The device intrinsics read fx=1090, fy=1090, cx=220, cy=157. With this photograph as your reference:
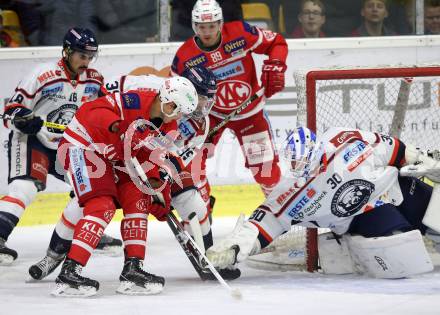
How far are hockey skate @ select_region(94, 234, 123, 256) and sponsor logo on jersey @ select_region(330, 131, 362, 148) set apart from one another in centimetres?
143

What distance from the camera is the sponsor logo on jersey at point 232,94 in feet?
19.2

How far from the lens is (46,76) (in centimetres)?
547

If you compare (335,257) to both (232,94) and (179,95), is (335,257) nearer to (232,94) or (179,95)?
(179,95)

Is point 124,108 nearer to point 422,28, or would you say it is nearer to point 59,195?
point 59,195

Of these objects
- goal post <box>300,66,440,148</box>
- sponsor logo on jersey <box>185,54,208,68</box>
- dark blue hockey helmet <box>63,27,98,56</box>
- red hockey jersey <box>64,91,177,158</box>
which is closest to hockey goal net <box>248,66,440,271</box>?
goal post <box>300,66,440,148</box>

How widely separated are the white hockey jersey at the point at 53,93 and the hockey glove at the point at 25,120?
0.06 metres

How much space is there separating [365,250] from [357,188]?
10.5 inches

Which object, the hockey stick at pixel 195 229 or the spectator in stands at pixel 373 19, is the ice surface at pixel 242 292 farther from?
the spectator in stands at pixel 373 19

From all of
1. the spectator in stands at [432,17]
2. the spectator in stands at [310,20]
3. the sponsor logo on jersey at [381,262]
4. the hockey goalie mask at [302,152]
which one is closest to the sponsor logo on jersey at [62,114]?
the hockey goalie mask at [302,152]

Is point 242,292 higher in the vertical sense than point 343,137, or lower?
lower

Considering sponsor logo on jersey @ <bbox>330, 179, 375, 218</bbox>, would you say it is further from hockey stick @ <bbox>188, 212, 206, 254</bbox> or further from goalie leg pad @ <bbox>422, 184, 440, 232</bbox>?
hockey stick @ <bbox>188, 212, 206, 254</bbox>

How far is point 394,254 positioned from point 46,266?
152cm

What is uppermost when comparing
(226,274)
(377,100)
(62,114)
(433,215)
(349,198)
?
(62,114)

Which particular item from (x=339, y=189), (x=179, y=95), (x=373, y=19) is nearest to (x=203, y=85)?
(x=179, y=95)
